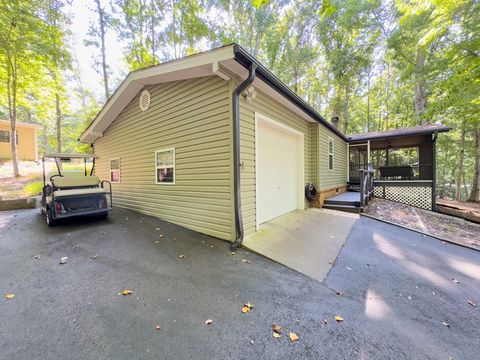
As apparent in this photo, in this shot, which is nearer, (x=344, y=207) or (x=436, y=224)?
(x=436, y=224)

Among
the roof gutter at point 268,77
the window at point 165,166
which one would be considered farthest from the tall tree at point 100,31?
the roof gutter at point 268,77

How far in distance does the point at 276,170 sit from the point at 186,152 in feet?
7.94

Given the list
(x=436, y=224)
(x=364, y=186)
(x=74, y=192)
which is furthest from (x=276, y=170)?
(x=436, y=224)

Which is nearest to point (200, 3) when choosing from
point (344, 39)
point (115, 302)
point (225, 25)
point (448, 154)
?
point (225, 25)

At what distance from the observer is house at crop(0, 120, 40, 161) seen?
14.7 metres

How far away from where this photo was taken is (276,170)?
5512mm

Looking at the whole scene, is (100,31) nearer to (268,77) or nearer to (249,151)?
(268,77)

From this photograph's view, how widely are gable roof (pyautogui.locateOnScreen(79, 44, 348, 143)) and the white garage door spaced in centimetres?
Answer: 78

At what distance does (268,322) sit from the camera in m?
2.04

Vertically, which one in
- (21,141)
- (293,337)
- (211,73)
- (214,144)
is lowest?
(293,337)

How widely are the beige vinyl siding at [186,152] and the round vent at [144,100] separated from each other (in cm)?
19

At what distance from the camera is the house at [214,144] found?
389 centimetres

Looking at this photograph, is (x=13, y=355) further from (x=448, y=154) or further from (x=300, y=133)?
(x=448, y=154)

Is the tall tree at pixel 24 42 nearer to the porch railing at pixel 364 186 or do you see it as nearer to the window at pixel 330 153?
the window at pixel 330 153
